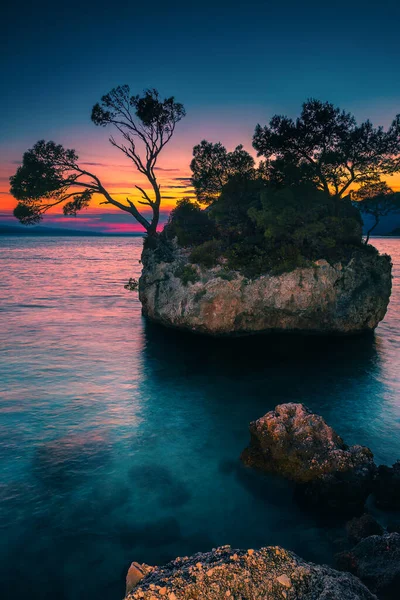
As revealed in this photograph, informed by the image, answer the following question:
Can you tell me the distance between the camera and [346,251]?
28422mm

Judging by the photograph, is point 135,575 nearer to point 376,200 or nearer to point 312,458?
point 312,458

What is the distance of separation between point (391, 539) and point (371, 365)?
16.9 metres

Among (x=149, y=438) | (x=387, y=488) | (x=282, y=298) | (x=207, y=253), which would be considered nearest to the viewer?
(x=387, y=488)

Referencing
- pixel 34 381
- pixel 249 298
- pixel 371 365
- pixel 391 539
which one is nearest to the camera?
pixel 391 539

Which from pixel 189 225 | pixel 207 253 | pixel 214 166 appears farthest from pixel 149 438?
pixel 214 166

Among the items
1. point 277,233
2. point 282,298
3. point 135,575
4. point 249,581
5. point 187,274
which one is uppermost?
point 277,233

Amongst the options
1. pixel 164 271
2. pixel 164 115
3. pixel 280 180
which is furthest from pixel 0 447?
pixel 164 115

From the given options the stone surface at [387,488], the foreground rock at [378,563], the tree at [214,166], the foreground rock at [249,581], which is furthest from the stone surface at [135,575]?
the tree at [214,166]

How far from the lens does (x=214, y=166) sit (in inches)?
1375

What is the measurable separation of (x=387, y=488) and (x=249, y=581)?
7295 mm

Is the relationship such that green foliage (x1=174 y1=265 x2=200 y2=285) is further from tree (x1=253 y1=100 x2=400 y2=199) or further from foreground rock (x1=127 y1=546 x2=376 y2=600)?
foreground rock (x1=127 y1=546 x2=376 y2=600)

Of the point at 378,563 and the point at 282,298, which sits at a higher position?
the point at 282,298

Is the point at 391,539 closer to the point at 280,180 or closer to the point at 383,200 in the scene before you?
the point at 280,180

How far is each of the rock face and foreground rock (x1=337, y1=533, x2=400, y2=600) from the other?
62.6 ft
